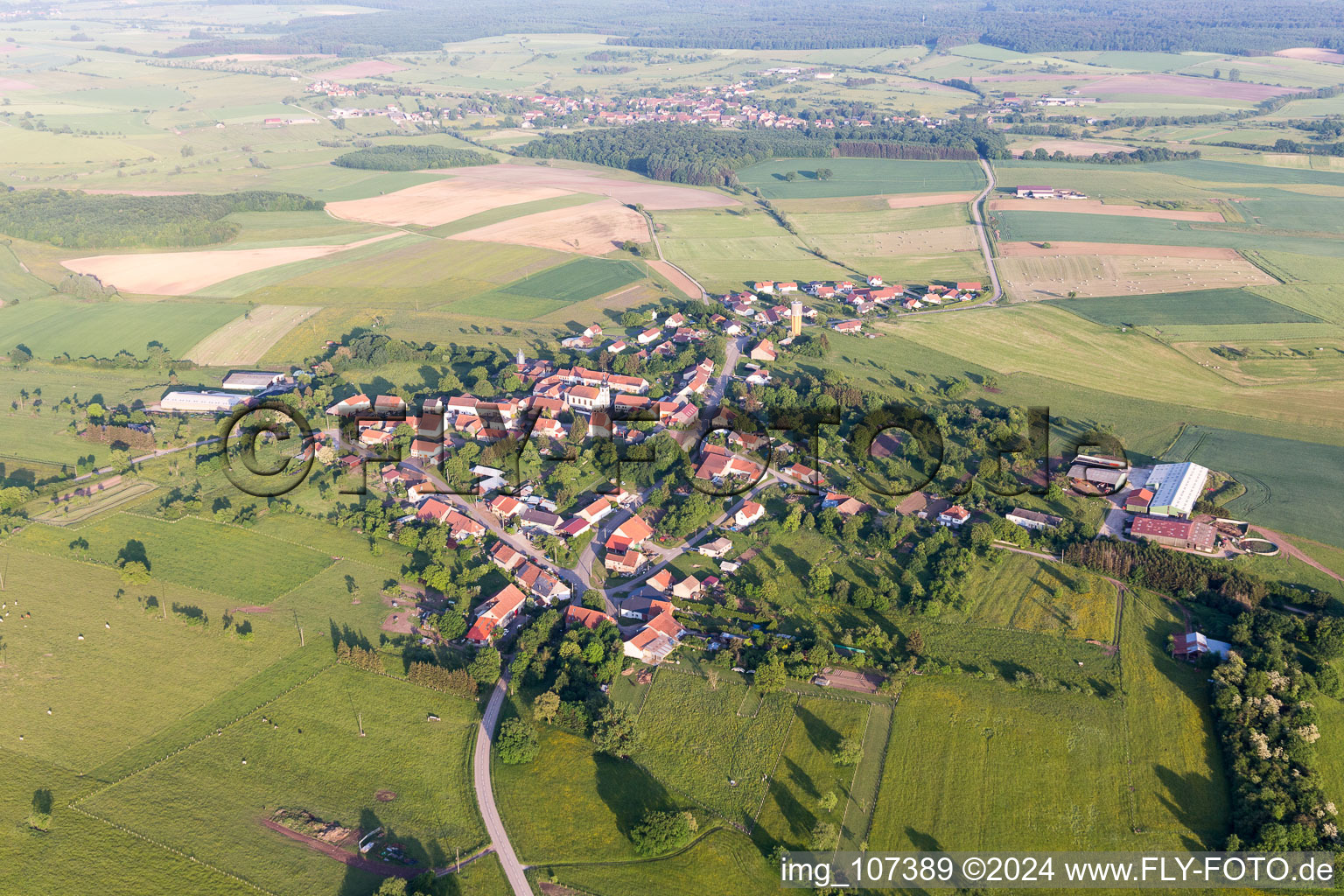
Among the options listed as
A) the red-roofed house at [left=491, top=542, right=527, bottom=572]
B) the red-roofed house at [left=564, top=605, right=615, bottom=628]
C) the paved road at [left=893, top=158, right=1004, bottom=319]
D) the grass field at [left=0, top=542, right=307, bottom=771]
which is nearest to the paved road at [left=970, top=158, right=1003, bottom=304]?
the paved road at [left=893, top=158, right=1004, bottom=319]

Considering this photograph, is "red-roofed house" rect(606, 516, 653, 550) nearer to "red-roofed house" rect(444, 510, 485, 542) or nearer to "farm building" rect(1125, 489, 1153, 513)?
"red-roofed house" rect(444, 510, 485, 542)

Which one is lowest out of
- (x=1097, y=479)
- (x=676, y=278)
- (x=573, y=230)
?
(x=1097, y=479)

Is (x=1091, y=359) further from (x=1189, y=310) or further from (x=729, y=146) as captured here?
(x=729, y=146)

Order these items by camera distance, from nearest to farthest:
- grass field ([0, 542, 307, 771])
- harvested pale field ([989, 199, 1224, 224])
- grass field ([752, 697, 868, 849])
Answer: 1. grass field ([752, 697, 868, 849])
2. grass field ([0, 542, 307, 771])
3. harvested pale field ([989, 199, 1224, 224])

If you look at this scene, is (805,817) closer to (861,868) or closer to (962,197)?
(861,868)

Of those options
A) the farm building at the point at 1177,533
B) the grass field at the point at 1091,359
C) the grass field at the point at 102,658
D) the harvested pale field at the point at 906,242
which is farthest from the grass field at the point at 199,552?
the harvested pale field at the point at 906,242

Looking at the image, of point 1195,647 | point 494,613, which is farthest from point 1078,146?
point 494,613

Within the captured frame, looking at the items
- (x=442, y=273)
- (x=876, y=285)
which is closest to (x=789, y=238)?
(x=876, y=285)

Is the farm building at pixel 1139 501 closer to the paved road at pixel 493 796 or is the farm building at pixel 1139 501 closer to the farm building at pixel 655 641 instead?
the farm building at pixel 655 641
